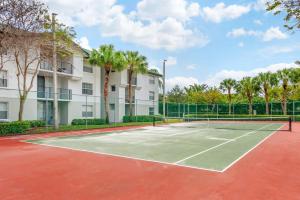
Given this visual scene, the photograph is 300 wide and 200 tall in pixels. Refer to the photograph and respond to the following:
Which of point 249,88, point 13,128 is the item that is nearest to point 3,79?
point 13,128

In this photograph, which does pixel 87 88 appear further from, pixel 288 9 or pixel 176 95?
pixel 176 95

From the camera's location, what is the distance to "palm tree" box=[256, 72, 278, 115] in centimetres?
4413

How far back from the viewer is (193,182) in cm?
680

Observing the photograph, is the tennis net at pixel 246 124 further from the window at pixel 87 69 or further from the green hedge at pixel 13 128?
the green hedge at pixel 13 128

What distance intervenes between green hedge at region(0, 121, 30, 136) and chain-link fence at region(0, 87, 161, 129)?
2868mm

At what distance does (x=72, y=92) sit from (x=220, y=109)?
3062cm

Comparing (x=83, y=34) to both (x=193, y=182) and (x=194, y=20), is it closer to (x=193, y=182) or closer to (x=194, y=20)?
(x=194, y=20)

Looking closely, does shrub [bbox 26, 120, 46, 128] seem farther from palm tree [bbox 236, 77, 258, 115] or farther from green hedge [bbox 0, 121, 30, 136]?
palm tree [bbox 236, 77, 258, 115]

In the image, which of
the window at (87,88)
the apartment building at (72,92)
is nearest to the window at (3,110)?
the apartment building at (72,92)

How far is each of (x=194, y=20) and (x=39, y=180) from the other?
55.3 feet

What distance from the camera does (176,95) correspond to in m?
72.3

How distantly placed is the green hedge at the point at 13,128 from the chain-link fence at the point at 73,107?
2.87 m

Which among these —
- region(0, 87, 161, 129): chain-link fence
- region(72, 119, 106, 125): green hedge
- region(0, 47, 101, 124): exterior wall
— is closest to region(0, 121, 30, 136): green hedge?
region(0, 87, 161, 129): chain-link fence

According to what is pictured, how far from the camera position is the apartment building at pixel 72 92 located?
23.8 metres
